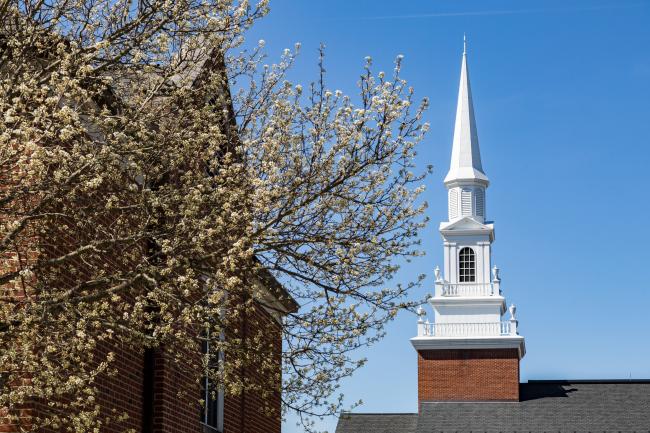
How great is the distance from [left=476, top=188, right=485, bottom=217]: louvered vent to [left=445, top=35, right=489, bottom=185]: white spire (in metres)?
0.61

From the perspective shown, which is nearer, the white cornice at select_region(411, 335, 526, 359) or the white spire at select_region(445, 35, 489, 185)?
the white cornice at select_region(411, 335, 526, 359)

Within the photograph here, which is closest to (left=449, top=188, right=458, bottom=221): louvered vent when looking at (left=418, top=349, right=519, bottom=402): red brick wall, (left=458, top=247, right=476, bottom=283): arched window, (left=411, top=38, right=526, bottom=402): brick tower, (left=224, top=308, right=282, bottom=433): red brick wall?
(left=411, top=38, right=526, bottom=402): brick tower

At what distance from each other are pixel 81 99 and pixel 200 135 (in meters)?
1.31

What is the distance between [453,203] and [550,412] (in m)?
12.4

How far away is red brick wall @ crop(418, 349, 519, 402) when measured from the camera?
193ft

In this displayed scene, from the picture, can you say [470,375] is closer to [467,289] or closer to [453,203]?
[467,289]

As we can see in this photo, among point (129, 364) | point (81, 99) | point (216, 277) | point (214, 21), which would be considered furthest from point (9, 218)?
point (129, 364)

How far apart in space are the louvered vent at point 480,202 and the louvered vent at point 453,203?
1196 mm

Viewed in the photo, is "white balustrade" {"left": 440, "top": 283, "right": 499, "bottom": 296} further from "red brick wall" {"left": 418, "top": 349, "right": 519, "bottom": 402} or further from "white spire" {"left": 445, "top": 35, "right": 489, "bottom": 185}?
"white spire" {"left": 445, "top": 35, "right": 489, "bottom": 185}

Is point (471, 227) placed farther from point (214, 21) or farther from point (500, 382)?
point (214, 21)

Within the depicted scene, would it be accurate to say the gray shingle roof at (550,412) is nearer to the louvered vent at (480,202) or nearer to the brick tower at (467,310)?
the brick tower at (467,310)

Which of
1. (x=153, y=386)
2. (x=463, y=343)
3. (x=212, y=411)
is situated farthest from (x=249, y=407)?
(x=463, y=343)

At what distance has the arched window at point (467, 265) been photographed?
203ft

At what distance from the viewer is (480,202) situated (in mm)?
62344
